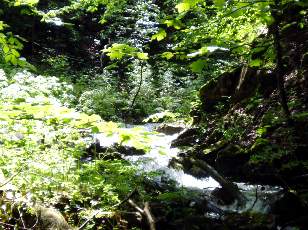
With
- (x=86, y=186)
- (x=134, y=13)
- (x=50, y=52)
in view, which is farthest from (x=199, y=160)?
(x=50, y=52)

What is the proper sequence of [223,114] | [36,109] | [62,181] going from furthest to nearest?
[223,114] → [62,181] → [36,109]

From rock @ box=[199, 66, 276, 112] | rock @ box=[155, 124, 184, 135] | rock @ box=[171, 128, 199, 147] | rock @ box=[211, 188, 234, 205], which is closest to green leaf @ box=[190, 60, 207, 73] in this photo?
rock @ box=[211, 188, 234, 205]

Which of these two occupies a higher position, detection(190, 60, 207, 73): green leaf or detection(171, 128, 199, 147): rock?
detection(190, 60, 207, 73): green leaf

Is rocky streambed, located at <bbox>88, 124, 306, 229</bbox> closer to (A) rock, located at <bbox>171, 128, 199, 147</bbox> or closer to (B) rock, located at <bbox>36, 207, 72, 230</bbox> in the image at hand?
(B) rock, located at <bbox>36, 207, 72, 230</bbox>

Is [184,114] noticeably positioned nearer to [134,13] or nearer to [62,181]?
[134,13]

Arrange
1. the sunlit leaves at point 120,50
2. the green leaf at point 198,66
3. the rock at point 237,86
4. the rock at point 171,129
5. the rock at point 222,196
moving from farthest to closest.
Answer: the rock at point 171,129 → the rock at point 237,86 → the rock at point 222,196 → the sunlit leaves at point 120,50 → the green leaf at point 198,66

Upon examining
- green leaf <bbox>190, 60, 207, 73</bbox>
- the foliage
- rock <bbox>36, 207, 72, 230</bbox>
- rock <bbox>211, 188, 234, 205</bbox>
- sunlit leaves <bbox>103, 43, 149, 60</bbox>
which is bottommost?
rock <bbox>211, 188, 234, 205</bbox>

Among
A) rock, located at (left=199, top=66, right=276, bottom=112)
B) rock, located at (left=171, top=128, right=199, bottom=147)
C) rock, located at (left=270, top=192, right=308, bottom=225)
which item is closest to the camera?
rock, located at (left=270, top=192, right=308, bottom=225)

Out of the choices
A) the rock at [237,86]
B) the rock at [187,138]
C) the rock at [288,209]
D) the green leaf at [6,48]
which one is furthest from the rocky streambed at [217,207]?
the rock at [237,86]

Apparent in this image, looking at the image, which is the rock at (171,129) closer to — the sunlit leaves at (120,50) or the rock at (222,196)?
the rock at (222,196)

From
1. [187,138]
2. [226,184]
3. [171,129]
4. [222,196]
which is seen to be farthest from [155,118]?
[222,196]

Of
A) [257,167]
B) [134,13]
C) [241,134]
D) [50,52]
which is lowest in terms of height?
[257,167]

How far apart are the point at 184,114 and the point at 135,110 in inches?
82.3

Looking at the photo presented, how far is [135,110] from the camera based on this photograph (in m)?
13.5
